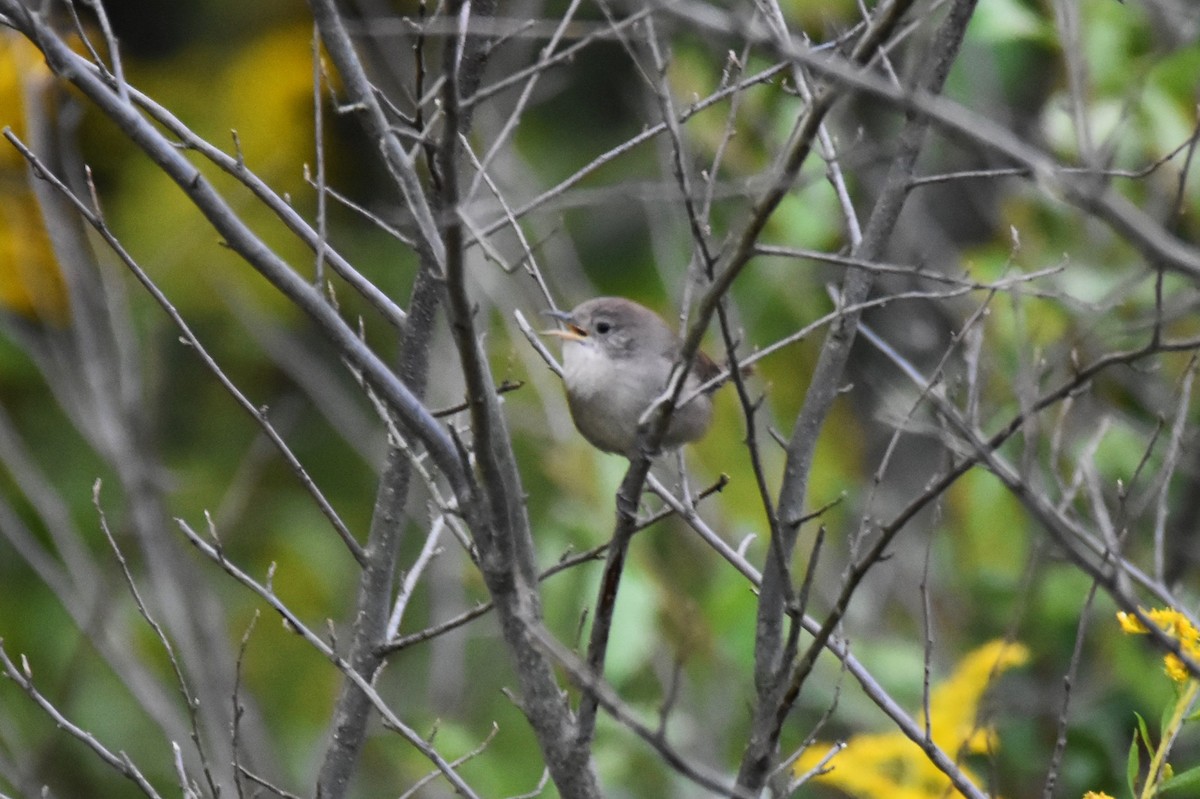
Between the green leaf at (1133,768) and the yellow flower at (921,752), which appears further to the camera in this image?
the yellow flower at (921,752)

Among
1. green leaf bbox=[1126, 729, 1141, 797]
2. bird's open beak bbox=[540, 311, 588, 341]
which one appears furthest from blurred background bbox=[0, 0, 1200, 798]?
green leaf bbox=[1126, 729, 1141, 797]

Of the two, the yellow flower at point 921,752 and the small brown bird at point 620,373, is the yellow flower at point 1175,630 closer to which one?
the yellow flower at point 921,752

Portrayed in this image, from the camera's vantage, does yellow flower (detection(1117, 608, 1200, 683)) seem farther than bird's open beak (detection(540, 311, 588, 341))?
No

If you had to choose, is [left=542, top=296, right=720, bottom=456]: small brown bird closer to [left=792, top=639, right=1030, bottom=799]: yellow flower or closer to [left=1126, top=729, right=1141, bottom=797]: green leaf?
[left=792, top=639, right=1030, bottom=799]: yellow flower

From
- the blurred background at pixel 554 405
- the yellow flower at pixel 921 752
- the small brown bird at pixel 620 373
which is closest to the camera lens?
the yellow flower at pixel 921 752

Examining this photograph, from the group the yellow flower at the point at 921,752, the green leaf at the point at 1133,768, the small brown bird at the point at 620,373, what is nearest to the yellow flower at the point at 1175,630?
the green leaf at the point at 1133,768

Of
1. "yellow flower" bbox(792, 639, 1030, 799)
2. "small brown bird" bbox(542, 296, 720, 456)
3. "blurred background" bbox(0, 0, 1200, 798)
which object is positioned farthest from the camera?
"blurred background" bbox(0, 0, 1200, 798)

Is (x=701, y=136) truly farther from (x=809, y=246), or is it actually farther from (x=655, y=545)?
(x=655, y=545)

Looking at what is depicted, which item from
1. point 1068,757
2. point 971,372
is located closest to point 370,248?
point 1068,757

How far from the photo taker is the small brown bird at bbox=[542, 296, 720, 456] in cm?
354

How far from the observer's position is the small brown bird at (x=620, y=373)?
354 cm

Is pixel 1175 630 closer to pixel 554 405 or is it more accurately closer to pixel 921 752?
pixel 921 752

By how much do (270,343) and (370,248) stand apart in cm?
155

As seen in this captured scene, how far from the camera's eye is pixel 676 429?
346 cm
